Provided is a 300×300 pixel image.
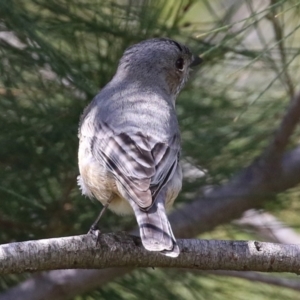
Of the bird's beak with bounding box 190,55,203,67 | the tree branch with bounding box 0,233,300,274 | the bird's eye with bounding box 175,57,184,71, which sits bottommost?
the tree branch with bounding box 0,233,300,274

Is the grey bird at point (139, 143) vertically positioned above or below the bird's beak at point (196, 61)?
below

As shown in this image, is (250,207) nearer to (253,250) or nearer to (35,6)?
(253,250)

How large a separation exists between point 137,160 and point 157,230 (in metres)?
0.28

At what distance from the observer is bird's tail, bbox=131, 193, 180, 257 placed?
6.64 ft

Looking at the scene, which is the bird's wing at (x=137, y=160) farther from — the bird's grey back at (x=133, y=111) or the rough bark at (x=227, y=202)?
the rough bark at (x=227, y=202)

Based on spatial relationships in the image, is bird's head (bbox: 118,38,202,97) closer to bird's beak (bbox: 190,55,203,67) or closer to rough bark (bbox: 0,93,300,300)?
bird's beak (bbox: 190,55,203,67)

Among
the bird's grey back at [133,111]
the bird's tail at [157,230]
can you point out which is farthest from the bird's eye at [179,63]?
the bird's tail at [157,230]

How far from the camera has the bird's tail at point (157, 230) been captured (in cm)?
203

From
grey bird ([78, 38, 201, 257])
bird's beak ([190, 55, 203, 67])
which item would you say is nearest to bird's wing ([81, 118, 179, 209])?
grey bird ([78, 38, 201, 257])

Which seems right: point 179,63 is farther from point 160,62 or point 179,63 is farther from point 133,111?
point 133,111

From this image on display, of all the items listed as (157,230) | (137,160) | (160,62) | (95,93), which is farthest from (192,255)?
(160,62)

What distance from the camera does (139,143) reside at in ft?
7.84

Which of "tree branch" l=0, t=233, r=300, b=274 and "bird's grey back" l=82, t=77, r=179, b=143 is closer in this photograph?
"tree branch" l=0, t=233, r=300, b=274

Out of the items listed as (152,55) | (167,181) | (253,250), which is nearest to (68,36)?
(152,55)
